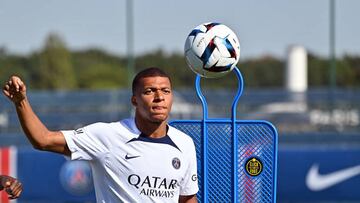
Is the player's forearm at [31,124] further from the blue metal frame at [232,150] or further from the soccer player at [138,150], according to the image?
the blue metal frame at [232,150]

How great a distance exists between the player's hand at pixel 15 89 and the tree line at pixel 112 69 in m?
14.8

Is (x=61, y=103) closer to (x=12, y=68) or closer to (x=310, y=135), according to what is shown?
(x=12, y=68)

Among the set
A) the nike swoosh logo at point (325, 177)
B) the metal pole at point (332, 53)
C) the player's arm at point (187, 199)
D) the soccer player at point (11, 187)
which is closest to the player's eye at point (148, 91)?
the player's arm at point (187, 199)

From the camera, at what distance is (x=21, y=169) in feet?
44.0

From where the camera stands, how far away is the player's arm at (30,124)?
5.19 metres

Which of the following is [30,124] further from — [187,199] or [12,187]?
[187,199]

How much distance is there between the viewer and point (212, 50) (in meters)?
6.36

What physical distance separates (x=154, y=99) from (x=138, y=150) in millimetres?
314

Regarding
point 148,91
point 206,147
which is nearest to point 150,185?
point 148,91

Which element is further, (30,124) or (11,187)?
(11,187)

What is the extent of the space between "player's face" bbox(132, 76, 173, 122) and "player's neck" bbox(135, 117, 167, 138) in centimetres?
4

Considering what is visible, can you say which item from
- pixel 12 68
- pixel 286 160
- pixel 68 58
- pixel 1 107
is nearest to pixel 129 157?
pixel 286 160

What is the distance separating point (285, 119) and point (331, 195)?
6438 mm

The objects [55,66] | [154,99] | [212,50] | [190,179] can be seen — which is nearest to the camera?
[154,99]
